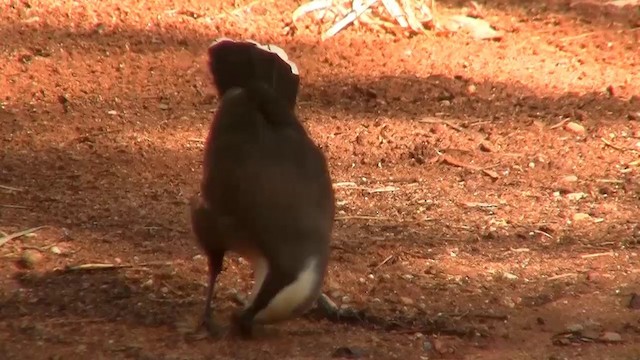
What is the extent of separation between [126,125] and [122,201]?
3.36ft

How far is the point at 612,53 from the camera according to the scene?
823 cm

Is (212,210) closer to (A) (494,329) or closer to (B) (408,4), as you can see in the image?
(A) (494,329)

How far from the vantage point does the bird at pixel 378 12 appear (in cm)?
810

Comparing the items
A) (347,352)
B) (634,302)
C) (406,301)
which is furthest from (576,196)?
(347,352)

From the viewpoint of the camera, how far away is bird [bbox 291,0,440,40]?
8.10 metres

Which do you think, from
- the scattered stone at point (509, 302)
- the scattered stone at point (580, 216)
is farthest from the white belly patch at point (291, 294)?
the scattered stone at point (580, 216)

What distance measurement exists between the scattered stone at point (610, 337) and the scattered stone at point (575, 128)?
2455 millimetres

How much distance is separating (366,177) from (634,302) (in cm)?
185

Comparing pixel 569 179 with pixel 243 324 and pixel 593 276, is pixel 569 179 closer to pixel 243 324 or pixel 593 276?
pixel 593 276

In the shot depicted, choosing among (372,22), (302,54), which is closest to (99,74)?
(302,54)

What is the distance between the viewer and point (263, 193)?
4.30m

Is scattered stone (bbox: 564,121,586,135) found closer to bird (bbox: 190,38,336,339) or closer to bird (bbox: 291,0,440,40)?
bird (bbox: 291,0,440,40)

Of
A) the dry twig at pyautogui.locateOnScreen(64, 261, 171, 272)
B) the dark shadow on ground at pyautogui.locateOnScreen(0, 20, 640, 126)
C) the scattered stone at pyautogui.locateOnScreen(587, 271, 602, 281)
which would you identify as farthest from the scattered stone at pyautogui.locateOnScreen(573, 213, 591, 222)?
the dry twig at pyautogui.locateOnScreen(64, 261, 171, 272)

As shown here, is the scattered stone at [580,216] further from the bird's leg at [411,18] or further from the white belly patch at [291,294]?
the bird's leg at [411,18]
